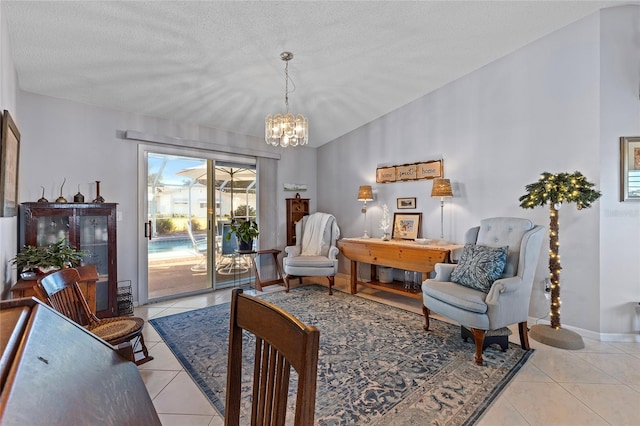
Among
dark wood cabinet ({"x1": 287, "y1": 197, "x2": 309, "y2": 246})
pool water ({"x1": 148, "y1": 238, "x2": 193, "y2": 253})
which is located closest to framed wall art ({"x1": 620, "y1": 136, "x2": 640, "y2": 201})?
dark wood cabinet ({"x1": 287, "y1": 197, "x2": 309, "y2": 246})

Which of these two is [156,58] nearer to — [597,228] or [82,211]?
[82,211]

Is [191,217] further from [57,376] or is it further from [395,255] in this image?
[57,376]

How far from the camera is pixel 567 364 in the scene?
217 centimetres

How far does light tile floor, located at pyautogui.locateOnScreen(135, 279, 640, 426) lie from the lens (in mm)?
1615

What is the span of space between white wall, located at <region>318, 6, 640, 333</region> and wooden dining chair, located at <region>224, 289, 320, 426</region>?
3175mm

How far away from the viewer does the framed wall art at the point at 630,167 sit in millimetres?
2527

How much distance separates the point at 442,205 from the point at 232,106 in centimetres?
289

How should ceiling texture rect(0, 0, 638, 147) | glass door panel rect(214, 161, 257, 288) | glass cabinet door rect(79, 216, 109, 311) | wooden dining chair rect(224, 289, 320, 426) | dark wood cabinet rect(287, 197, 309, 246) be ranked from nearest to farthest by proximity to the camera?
1. wooden dining chair rect(224, 289, 320, 426)
2. ceiling texture rect(0, 0, 638, 147)
3. glass cabinet door rect(79, 216, 109, 311)
4. glass door panel rect(214, 161, 257, 288)
5. dark wood cabinet rect(287, 197, 309, 246)

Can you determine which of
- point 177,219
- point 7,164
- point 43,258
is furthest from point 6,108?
point 177,219

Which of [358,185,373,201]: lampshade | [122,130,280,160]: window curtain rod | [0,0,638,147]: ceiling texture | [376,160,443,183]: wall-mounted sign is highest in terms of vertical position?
[0,0,638,147]: ceiling texture

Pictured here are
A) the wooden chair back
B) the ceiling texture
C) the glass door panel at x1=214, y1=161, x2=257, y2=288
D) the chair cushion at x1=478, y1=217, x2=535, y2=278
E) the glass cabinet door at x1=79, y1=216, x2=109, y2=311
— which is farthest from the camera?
the glass door panel at x1=214, y1=161, x2=257, y2=288

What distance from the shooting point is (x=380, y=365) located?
2.15 meters

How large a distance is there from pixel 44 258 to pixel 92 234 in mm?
619

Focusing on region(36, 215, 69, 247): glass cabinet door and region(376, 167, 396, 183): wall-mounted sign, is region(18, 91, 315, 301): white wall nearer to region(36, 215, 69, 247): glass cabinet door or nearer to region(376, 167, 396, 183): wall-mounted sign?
region(36, 215, 69, 247): glass cabinet door
